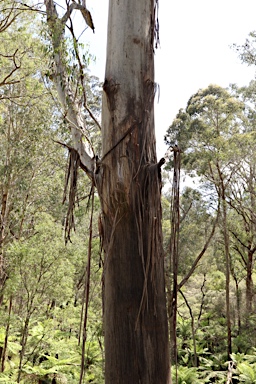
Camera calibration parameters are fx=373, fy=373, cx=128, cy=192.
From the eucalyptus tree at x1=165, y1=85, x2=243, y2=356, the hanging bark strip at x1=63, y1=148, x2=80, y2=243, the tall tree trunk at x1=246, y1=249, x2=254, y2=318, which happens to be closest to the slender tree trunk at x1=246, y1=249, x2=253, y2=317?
the tall tree trunk at x1=246, y1=249, x2=254, y2=318

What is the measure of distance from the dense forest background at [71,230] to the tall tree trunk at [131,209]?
4.34m

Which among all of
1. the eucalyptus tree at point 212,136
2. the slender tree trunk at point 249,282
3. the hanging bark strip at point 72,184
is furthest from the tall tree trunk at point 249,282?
the hanging bark strip at point 72,184

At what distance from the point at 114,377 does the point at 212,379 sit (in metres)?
9.60

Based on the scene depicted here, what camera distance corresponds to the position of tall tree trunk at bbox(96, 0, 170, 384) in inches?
59.6

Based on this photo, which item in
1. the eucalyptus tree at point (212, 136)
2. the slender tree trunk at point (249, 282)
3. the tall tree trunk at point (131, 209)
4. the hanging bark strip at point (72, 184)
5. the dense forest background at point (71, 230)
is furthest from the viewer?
the slender tree trunk at point (249, 282)

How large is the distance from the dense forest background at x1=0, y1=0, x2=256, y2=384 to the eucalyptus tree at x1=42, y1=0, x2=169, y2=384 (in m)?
4.33

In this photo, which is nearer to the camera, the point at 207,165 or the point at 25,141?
the point at 25,141

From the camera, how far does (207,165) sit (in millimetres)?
11188

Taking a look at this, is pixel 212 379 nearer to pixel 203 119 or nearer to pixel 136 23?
pixel 203 119

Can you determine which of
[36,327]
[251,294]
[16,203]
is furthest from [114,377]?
[251,294]

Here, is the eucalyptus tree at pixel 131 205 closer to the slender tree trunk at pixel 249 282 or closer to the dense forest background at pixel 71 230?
the dense forest background at pixel 71 230

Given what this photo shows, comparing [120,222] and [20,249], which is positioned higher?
[20,249]

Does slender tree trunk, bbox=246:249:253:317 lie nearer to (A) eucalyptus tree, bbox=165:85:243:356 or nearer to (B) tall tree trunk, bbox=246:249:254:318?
(B) tall tree trunk, bbox=246:249:254:318

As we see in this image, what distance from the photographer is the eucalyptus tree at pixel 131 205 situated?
4.97 feet
